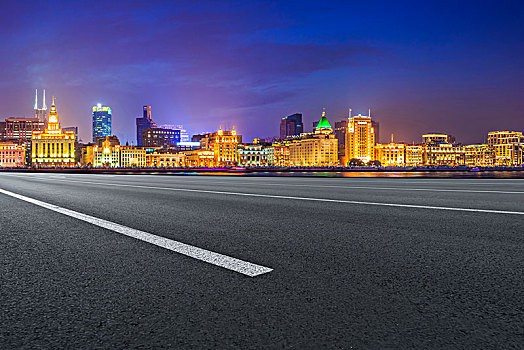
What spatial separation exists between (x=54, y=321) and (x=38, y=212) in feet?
21.6

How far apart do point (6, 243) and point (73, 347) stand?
3508 millimetres

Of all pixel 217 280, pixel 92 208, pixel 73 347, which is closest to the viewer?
pixel 73 347

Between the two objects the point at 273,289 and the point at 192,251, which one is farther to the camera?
the point at 192,251

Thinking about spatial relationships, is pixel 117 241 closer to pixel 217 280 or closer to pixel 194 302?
pixel 217 280

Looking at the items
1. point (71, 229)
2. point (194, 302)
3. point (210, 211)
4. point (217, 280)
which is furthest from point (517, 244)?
point (71, 229)

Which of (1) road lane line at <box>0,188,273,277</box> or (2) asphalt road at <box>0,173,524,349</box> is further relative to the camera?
(1) road lane line at <box>0,188,273,277</box>

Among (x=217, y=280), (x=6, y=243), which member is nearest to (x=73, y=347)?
(x=217, y=280)

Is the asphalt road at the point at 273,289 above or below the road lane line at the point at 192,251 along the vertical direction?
below

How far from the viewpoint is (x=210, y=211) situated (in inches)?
303

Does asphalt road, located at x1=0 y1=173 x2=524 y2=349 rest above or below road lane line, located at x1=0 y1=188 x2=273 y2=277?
below

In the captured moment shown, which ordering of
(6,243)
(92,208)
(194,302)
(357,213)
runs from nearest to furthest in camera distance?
(194,302), (6,243), (357,213), (92,208)

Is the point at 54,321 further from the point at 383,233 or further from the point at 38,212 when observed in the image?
the point at 38,212

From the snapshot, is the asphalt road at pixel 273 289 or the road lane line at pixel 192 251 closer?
the asphalt road at pixel 273 289

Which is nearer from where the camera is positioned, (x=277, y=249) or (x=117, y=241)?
(x=277, y=249)
